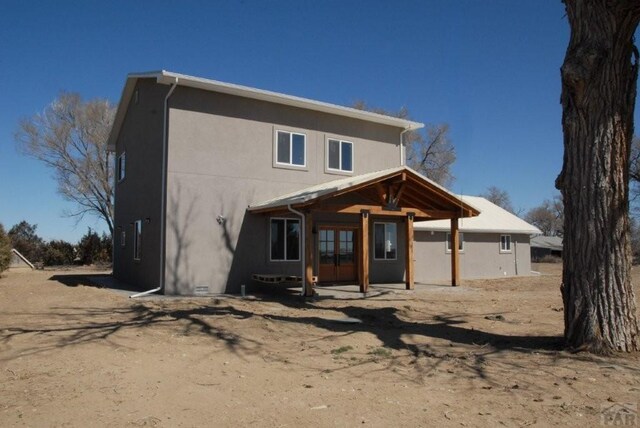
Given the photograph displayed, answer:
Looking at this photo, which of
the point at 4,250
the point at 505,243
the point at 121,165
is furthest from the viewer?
the point at 505,243

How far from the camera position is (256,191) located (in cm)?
1588

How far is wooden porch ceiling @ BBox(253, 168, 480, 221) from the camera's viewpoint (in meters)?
14.2

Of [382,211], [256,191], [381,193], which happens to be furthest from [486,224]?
[256,191]

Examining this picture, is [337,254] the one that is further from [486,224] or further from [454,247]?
[486,224]

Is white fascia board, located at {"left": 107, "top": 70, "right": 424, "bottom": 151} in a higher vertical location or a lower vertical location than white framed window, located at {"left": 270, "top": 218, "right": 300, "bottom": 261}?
higher

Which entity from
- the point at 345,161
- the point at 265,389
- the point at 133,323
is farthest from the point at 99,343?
the point at 345,161

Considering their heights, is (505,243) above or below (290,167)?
below

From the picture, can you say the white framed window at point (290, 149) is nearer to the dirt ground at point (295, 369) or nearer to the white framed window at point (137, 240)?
the white framed window at point (137, 240)

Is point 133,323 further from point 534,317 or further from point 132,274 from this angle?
point 132,274

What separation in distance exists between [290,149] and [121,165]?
27.3 feet

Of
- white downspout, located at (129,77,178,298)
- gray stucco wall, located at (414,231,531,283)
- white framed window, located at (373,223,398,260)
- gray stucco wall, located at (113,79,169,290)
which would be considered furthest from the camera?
gray stucco wall, located at (414,231,531,283)

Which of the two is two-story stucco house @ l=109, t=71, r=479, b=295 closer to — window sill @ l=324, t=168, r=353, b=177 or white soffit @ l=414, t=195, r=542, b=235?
window sill @ l=324, t=168, r=353, b=177

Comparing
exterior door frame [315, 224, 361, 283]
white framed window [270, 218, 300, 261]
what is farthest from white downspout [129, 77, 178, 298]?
exterior door frame [315, 224, 361, 283]

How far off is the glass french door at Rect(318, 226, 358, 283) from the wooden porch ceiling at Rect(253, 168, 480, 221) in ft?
4.34
